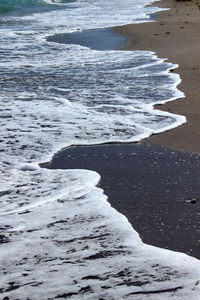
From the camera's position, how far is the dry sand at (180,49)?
5.15 metres

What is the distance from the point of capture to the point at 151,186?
4.04 m

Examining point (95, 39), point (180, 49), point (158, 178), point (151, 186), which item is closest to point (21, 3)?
point (95, 39)

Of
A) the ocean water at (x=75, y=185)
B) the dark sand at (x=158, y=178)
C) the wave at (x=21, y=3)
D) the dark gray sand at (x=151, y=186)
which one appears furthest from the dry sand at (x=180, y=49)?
the wave at (x=21, y=3)

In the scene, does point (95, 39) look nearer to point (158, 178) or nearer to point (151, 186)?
point (158, 178)

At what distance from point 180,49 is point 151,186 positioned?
6941 millimetres

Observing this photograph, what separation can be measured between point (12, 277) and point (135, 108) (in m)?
3.70

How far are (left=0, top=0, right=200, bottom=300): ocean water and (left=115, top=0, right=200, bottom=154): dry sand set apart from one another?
0.19 metres

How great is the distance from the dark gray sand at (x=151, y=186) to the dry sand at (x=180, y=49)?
1.04ft

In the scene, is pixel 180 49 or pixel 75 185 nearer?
pixel 75 185

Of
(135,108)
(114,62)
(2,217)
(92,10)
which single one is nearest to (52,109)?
(135,108)

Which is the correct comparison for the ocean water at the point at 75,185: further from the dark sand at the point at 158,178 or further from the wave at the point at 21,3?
the wave at the point at 21,3

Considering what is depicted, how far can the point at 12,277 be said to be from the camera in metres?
2.85

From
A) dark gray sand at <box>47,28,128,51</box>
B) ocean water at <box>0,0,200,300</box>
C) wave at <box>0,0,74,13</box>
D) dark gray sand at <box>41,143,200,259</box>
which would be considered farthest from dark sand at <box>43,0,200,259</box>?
wave at <box>0,0,74,13</box>

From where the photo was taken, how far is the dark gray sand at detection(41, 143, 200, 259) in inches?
131
